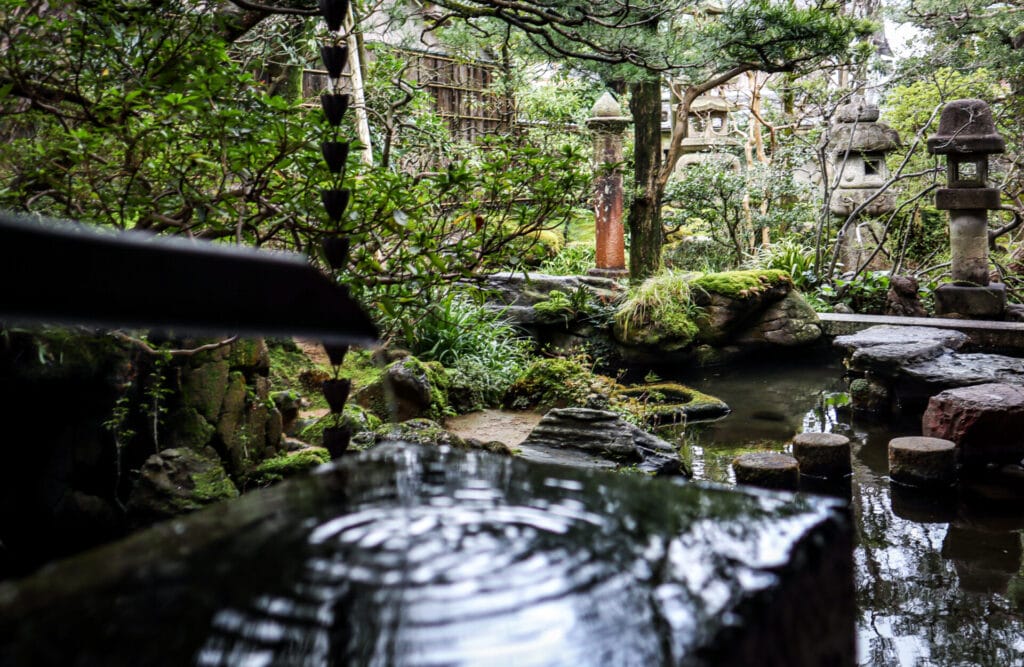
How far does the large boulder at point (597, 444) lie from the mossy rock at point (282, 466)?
113 cm

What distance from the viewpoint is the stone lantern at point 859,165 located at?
988 centimetres

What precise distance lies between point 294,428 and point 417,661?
4.13 m

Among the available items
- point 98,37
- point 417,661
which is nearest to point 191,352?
point 98,37

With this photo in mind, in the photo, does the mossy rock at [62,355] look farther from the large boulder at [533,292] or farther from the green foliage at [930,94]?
the green foliage at [930,94]

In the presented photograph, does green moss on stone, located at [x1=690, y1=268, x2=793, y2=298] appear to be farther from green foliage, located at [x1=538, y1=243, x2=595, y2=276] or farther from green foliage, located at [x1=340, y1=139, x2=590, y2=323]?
green foliage, located at [x1=340, y1=139, x2=590, y2=323]

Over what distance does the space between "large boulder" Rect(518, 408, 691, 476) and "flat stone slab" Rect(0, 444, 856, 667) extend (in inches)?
125

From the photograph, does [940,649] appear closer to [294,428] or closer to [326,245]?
[326,245]

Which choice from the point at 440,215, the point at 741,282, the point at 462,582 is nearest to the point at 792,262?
the point at 741,282

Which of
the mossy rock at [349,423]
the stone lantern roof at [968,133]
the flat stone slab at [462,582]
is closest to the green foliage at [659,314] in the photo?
the stone lantern roof at [968,133]

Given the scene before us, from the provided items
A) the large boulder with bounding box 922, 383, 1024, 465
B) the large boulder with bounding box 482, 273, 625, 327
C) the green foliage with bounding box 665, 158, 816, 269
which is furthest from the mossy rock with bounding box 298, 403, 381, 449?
the green foliage with bounding box 665, 158, 816, 269

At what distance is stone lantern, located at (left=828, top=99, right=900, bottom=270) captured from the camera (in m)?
9.88

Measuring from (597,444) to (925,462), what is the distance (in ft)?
6.31

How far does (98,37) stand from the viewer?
2.71m

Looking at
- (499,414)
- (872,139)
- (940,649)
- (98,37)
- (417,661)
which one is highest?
(872,139)
